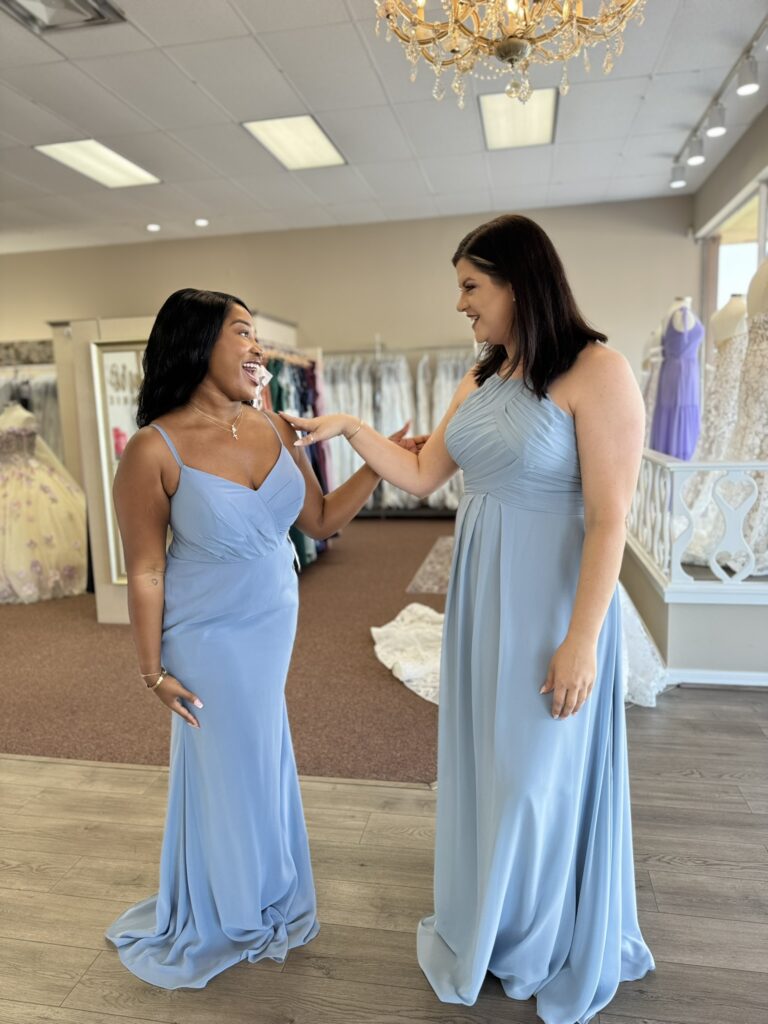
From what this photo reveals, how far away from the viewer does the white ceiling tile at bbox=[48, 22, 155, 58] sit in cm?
382

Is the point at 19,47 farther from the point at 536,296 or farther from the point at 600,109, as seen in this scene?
the point at 536,296

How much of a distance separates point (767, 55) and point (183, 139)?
4.17 meters

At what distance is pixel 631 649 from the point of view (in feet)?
10.5

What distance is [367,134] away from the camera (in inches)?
214

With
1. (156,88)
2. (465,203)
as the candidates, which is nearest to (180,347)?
(156,88)

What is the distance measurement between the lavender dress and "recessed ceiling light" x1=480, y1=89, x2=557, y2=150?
6.19ft

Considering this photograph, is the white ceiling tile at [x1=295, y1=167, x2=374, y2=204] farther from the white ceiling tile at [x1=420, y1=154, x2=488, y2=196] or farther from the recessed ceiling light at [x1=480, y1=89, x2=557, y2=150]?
the recessed ceiling light at [x1=480, y1=89, x2=557, y2=150]

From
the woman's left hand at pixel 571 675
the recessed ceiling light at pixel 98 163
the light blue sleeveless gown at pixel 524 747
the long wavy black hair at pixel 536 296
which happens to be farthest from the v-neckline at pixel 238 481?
the recessed ceiling light at pixel 98 163

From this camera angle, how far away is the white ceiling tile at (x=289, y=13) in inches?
142

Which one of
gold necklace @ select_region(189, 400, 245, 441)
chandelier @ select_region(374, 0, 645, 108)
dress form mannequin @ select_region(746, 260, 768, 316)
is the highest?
chandelier @ select_region(374, 0, 645, 108)

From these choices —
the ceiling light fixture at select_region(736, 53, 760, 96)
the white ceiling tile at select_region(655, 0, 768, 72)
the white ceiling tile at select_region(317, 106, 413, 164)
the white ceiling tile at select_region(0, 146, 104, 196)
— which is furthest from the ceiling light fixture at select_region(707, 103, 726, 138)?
the white ceiling tile at select_region(0, 146, 104, 196)

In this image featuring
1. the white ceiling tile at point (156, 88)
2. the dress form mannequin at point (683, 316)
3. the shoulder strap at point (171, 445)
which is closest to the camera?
the shoulder strap at point (171, 445)

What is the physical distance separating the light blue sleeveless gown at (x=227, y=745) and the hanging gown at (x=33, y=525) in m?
4.17

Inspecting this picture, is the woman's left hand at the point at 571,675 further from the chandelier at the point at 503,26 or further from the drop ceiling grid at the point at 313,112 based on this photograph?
the drop ceiling grid at the point at 313,112
